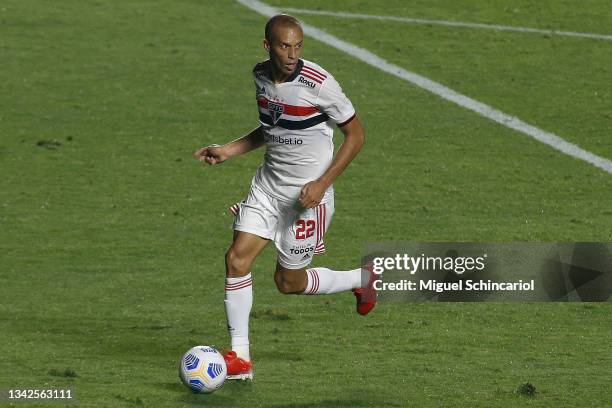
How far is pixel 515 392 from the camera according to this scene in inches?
396

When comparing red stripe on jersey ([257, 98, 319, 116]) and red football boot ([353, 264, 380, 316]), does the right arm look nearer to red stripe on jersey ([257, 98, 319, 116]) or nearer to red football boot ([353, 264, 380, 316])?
red stripe on jersey ([257, 98, 319, 116])

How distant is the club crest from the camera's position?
10406mm

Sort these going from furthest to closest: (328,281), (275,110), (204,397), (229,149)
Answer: (328,281) → (229,149) → (275,110) → (204,397)

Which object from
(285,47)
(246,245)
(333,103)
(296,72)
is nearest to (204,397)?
(246,245)

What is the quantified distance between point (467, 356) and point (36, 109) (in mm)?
9645

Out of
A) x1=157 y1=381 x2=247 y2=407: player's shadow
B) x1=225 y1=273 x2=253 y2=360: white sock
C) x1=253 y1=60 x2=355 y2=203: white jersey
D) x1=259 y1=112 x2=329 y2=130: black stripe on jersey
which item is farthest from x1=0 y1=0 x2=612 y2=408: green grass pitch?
x1=259 y1=112 x2=329 y2=130: black stripe on jersey

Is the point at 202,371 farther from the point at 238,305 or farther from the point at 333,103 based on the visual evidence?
the point at 333,103

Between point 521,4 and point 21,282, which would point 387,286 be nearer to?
point 21,282

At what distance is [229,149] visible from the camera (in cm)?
1093

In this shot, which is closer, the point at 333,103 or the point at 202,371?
the point at 202,371

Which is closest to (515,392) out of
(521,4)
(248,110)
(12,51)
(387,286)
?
(387,286)

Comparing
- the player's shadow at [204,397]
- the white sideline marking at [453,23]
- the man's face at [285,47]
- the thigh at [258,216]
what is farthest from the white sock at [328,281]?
the white sideline marking at [453,23]

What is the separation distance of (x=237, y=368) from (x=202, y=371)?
43 centimetres

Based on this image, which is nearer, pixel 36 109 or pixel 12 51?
pixel 36 109
